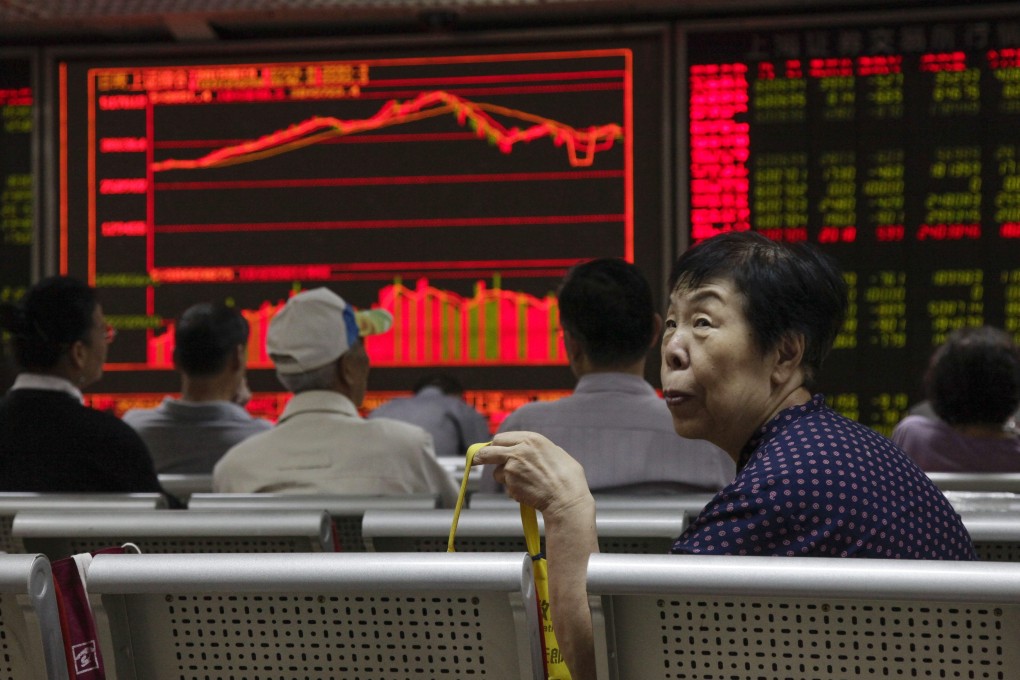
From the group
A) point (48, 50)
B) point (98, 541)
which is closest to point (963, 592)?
point (98, 541)

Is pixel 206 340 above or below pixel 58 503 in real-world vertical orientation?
above

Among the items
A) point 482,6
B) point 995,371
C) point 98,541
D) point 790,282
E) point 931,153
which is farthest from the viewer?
point 482,6

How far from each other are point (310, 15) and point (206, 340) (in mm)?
1817

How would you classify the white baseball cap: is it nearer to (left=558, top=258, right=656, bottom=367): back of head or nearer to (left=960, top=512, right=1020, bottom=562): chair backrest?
(left=558, top=258, right=656, bottom=367): back of head

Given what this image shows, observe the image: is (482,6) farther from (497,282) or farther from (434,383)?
(434,383)

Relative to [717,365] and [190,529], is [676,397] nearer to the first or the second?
[717,365]

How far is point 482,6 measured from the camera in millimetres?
4852

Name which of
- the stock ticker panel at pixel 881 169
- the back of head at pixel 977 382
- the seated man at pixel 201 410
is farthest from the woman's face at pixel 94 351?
the stock ticker panel at pixel 881 169

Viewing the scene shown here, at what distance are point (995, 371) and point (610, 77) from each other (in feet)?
7.08

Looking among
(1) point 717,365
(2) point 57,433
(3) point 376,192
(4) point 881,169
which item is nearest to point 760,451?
(1) point 717,365

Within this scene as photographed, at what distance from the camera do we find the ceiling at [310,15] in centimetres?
474

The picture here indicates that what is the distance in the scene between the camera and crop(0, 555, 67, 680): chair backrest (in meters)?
1.04

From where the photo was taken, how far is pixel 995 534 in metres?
1.49

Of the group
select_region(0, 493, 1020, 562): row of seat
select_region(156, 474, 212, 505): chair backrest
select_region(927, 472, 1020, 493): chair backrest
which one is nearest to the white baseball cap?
select_region(156, 474, 212, 505): chair backrest
